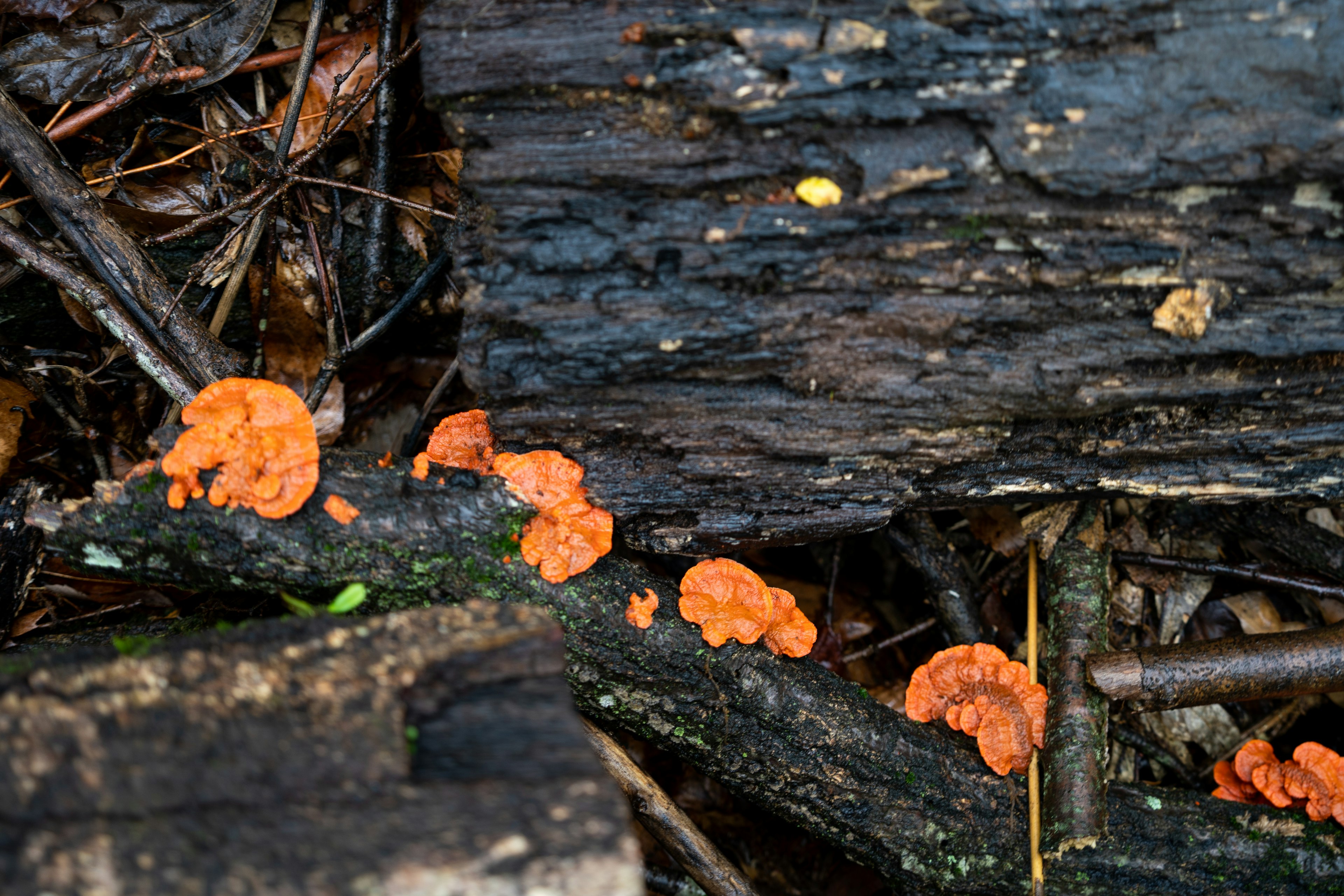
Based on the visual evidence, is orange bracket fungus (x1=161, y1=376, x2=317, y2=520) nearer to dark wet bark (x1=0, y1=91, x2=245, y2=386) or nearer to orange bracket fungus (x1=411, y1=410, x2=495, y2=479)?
orange bracket fungus (x1=411, y1=410, x2=495, y2=479)

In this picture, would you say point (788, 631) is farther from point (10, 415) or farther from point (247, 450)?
point (10, 415)

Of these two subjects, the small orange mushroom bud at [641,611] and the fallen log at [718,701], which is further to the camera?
the small orange mushroom bud at [641,611]

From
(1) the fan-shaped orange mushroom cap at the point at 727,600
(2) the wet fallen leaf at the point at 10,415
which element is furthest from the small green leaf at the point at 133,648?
(2) the wet fallen leaf at the point at 10,415

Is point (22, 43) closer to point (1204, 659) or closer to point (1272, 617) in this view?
point (1204, 659)

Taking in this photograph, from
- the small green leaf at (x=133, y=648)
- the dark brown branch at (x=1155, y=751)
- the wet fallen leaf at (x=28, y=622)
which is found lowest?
the dark brown branch at (x=1155, y=751)

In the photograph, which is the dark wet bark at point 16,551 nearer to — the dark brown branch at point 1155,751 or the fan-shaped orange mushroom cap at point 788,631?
the fan-shaped orange mushroom cap at point 788,631

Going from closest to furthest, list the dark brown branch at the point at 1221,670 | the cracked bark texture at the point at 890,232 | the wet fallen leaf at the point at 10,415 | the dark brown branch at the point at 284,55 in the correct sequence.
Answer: the cracked bark texture at the point at 890,232, the dark brown branch at the point at 1221,670, the wet fallen leaf at the point at 10,415, the dark brown branch at the point at 284,55

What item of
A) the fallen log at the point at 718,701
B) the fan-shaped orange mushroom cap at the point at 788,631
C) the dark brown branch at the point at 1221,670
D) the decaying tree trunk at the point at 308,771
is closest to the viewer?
the decaying tree trunk at the point at 308,771

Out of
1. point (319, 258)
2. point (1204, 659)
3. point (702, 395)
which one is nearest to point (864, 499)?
point (702, 395)

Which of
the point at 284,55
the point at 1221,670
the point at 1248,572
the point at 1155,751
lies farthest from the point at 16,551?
the point at 1248,572
